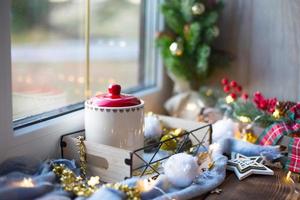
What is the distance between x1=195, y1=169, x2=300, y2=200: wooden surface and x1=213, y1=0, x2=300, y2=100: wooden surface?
40 cm

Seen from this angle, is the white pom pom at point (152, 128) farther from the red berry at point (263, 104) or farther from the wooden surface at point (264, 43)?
the wooden surface at point (264, 43)

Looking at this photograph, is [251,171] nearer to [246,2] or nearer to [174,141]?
[174,141]

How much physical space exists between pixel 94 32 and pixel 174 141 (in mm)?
445

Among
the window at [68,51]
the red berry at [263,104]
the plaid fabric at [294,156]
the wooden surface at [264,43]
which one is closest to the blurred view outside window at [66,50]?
the window at [68,51]

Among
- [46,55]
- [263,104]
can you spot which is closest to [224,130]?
[263,104]

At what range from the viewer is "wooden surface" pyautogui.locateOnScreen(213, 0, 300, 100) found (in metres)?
1.20

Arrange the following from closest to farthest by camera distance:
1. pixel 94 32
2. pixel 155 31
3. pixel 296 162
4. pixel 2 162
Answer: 1. pixel 2 162
2. pixel 296 162
3. pixel 94 32
4. pixel 155 31

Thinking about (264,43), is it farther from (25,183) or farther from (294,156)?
(25,183)

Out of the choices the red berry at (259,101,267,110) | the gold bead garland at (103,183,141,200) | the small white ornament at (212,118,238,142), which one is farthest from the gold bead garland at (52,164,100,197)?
the red berry at (259,101,267,110)

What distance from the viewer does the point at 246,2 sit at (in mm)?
1259

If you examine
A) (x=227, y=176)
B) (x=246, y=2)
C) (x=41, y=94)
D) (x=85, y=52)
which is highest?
(x=246, y=2)

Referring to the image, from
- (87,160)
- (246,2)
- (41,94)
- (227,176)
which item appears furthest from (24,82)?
(246,2)

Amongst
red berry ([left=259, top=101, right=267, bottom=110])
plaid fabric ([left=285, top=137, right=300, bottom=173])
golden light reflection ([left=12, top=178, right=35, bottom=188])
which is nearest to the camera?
golden light reflection ([left=12, top=178, right=35, bottom=188])

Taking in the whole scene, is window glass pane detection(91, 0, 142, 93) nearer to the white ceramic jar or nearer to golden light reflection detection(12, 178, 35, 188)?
the white ceramic jar
